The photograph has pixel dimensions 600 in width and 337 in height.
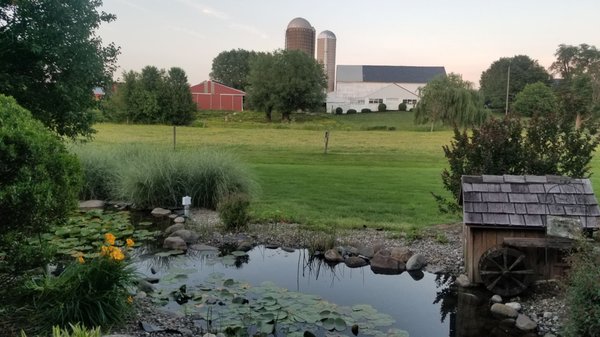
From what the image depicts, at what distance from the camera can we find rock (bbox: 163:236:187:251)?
7.98 metres

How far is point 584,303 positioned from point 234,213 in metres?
6.15

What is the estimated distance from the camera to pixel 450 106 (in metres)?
40.7

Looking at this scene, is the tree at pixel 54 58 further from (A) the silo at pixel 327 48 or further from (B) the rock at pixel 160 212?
(A) the silo at pixel 327 48

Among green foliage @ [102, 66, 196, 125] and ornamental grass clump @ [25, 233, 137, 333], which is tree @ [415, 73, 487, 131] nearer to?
green foliage @ [102, 66, 196, 125]

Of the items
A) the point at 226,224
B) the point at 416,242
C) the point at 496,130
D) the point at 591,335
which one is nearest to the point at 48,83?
the point at 226,224

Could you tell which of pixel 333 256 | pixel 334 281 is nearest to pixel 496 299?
pixel 334 281

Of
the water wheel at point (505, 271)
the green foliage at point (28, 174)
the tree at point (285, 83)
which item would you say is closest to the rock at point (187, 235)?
the green foliage at point (28, 174)

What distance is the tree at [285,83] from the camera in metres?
55.0

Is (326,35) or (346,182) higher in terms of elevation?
(326,35)

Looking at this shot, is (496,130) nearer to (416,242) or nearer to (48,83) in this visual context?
(416,242)

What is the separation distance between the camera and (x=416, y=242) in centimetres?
838

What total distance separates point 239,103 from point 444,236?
60182mm

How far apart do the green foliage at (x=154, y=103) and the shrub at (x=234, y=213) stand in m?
39.5

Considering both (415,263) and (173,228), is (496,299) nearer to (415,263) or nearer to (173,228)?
(415,263)
